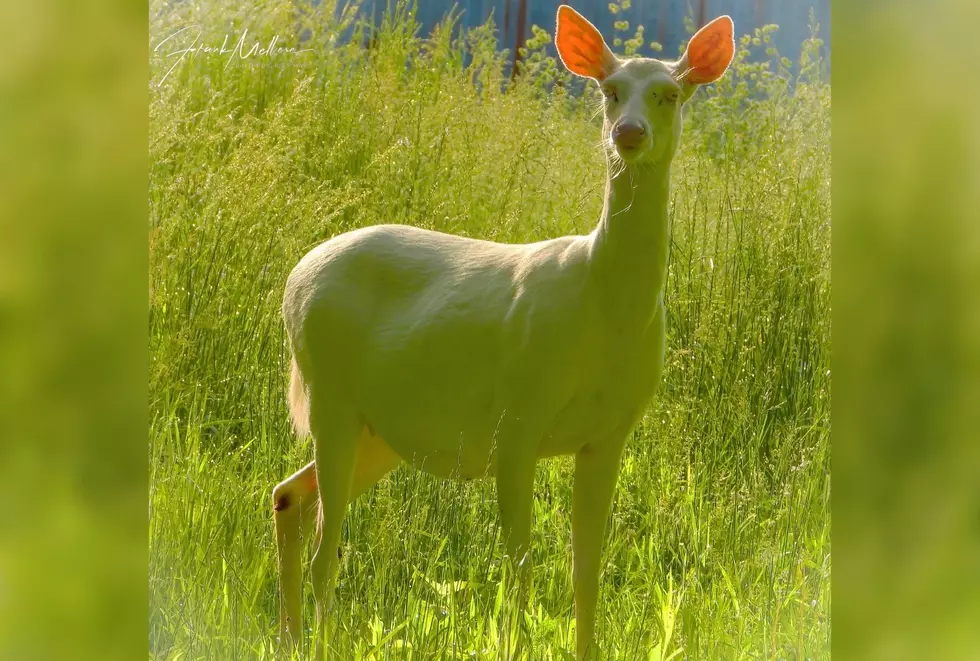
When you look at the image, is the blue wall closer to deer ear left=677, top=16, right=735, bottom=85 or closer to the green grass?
the green grass

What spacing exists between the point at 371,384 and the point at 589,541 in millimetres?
543

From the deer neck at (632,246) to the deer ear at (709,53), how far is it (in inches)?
7.9

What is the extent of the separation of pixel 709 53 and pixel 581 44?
0.79 feet

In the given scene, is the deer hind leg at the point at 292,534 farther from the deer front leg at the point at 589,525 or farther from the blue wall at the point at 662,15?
the blue wall at the point at 662,15

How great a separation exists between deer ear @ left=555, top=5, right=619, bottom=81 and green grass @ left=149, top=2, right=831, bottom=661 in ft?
0.90

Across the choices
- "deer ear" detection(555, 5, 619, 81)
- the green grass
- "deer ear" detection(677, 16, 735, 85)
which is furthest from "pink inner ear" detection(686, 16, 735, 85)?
the green grass

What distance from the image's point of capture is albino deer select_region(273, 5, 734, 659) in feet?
7.40
